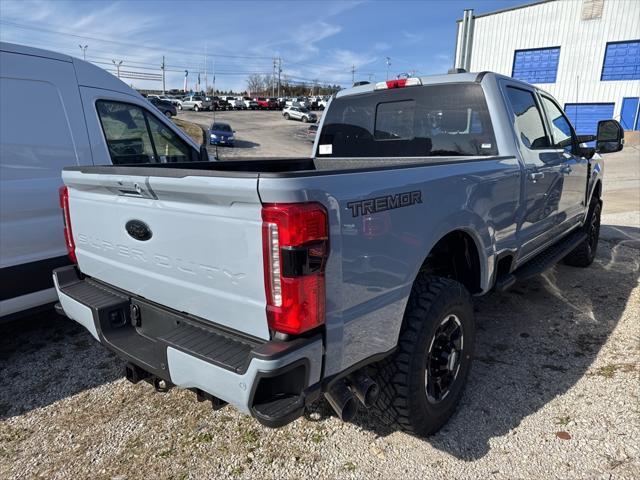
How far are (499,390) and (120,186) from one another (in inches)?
107

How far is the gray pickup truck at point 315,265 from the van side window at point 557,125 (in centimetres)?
96

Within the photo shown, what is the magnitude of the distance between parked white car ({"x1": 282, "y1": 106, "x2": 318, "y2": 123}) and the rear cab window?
44.3 m

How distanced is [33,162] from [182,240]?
7.34 ft

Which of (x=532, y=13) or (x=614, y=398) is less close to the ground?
(x=532, y=13)

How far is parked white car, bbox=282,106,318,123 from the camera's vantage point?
4725cm

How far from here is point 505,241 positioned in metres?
3.20

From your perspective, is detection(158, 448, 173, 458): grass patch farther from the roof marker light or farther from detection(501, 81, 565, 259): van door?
the roof marker light

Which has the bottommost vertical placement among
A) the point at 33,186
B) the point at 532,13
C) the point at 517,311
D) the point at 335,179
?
the point at 517,311

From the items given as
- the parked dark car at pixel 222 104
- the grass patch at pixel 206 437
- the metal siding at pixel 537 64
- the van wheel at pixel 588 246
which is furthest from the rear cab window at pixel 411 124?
the parked dark car at pixel 222 104

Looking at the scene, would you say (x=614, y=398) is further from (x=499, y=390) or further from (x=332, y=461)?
(x=332, y=461)

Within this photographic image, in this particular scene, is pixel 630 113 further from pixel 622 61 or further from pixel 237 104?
pixel 237 104

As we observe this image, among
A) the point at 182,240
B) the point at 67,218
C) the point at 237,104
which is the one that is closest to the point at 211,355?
the point at 182,240

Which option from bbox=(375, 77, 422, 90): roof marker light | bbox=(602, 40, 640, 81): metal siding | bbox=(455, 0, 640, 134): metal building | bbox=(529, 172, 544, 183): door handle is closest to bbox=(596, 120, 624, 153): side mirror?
bbox=(529, 172, 544, 183): door handle

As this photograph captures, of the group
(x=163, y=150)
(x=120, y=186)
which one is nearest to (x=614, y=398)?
(x=120, y=186)
